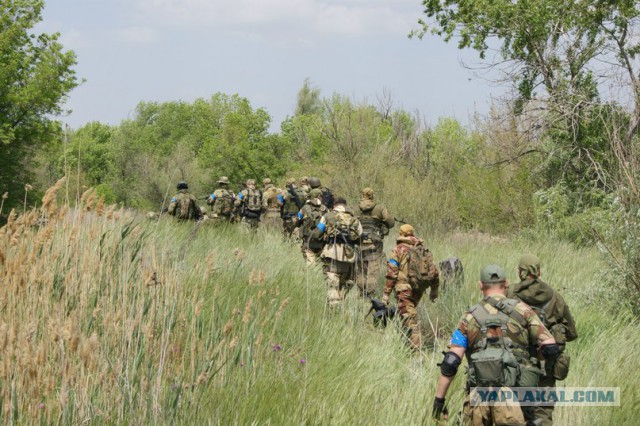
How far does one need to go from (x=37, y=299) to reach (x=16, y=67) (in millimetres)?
31391

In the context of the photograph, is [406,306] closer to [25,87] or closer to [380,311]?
[380,311]

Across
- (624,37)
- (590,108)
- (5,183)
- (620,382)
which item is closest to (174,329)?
(620,382)

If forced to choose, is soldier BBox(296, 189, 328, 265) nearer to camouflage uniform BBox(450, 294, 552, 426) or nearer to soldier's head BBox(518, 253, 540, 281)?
soldier's head BBox(518, 253, 540, 281)

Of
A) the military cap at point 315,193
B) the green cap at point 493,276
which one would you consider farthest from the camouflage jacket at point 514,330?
the military cap at point 315,193

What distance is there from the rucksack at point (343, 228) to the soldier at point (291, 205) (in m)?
5.49

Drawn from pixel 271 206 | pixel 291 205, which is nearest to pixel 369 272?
pixel 291 205

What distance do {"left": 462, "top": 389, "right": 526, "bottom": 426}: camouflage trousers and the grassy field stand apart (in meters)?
0.41

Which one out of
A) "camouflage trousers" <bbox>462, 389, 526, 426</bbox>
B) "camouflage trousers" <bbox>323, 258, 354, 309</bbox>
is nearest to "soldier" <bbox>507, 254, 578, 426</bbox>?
"camouflage trousers" <bbox>462, 389, 526, 426</bbox>

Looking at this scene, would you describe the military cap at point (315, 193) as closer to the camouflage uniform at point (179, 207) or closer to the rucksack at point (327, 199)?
the rucksack at point (327, 199)

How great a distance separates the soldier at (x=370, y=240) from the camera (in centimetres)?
1088

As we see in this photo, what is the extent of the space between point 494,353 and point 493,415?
42cm

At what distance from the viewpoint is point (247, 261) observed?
929cm

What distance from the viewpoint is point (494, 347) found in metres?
4.80

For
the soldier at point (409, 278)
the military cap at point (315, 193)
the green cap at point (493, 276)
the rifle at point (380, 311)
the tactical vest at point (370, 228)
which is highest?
the military cap at point (315, 193)
